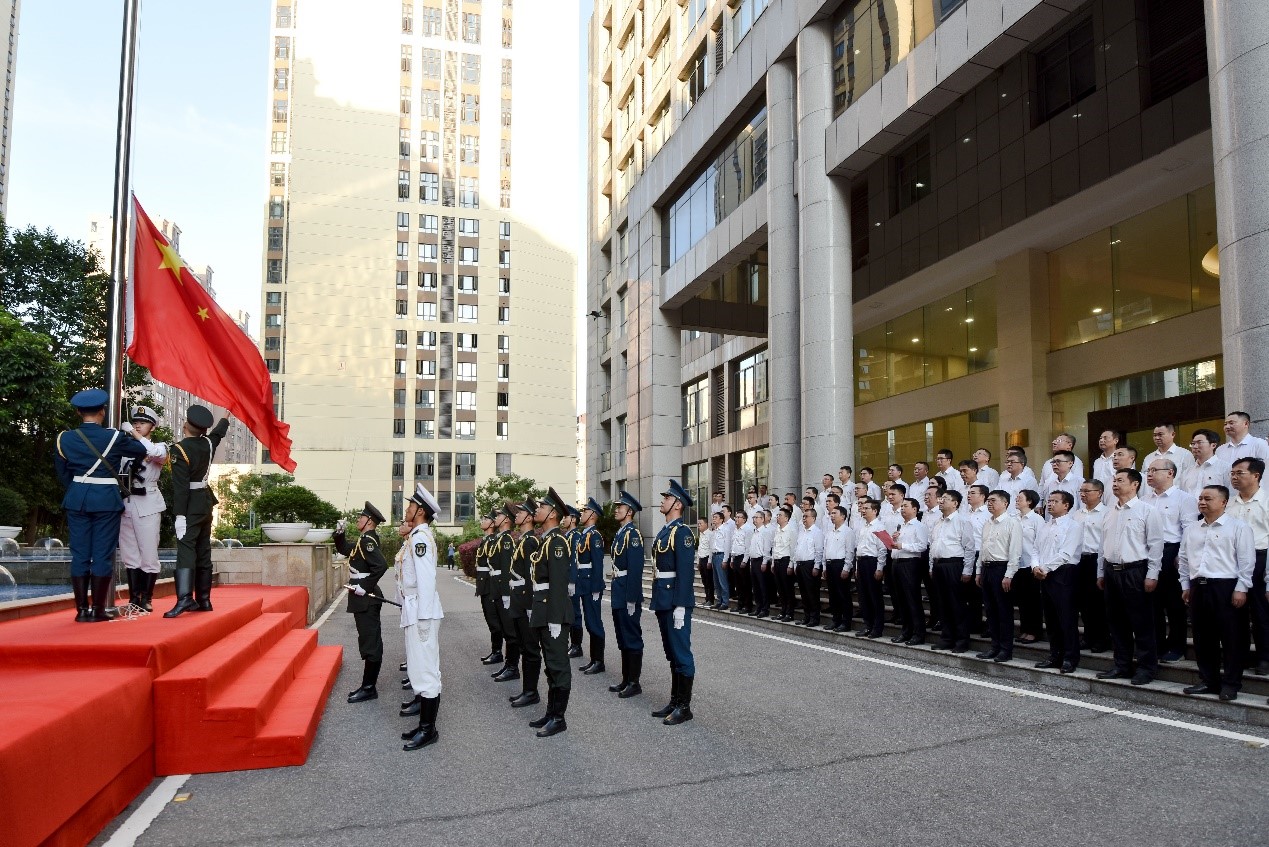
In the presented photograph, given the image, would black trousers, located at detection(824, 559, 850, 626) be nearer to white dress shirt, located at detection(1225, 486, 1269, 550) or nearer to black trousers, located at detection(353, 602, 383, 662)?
white dress shirt, located at detection(1225, 486, 1269, 550)

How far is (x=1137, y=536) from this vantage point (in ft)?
27.9

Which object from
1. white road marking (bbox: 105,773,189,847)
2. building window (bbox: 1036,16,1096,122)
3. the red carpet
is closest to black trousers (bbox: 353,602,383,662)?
the red carpet

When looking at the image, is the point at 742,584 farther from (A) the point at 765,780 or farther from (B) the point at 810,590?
(A) the point at 765,780

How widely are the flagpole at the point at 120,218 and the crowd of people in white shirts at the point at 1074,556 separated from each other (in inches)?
363

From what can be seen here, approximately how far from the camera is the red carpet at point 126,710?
166 inches

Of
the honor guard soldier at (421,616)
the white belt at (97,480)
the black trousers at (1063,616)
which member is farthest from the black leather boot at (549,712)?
the black trousers at (1063,616)

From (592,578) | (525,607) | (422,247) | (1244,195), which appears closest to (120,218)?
(525,607)

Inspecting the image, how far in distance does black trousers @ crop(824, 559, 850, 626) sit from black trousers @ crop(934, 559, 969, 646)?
7.89ft

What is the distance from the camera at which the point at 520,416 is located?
8569 cm

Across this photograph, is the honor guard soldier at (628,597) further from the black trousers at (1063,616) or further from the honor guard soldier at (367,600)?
the black trousers at (1063,616)

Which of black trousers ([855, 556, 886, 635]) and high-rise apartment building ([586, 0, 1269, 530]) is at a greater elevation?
high-rise apartment building ([586, 0, 1269, 530])

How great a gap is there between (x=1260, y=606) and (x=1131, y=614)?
116 cm

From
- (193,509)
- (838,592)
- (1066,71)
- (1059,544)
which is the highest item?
(1066,71)

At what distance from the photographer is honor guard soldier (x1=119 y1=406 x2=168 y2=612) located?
27.5ft
